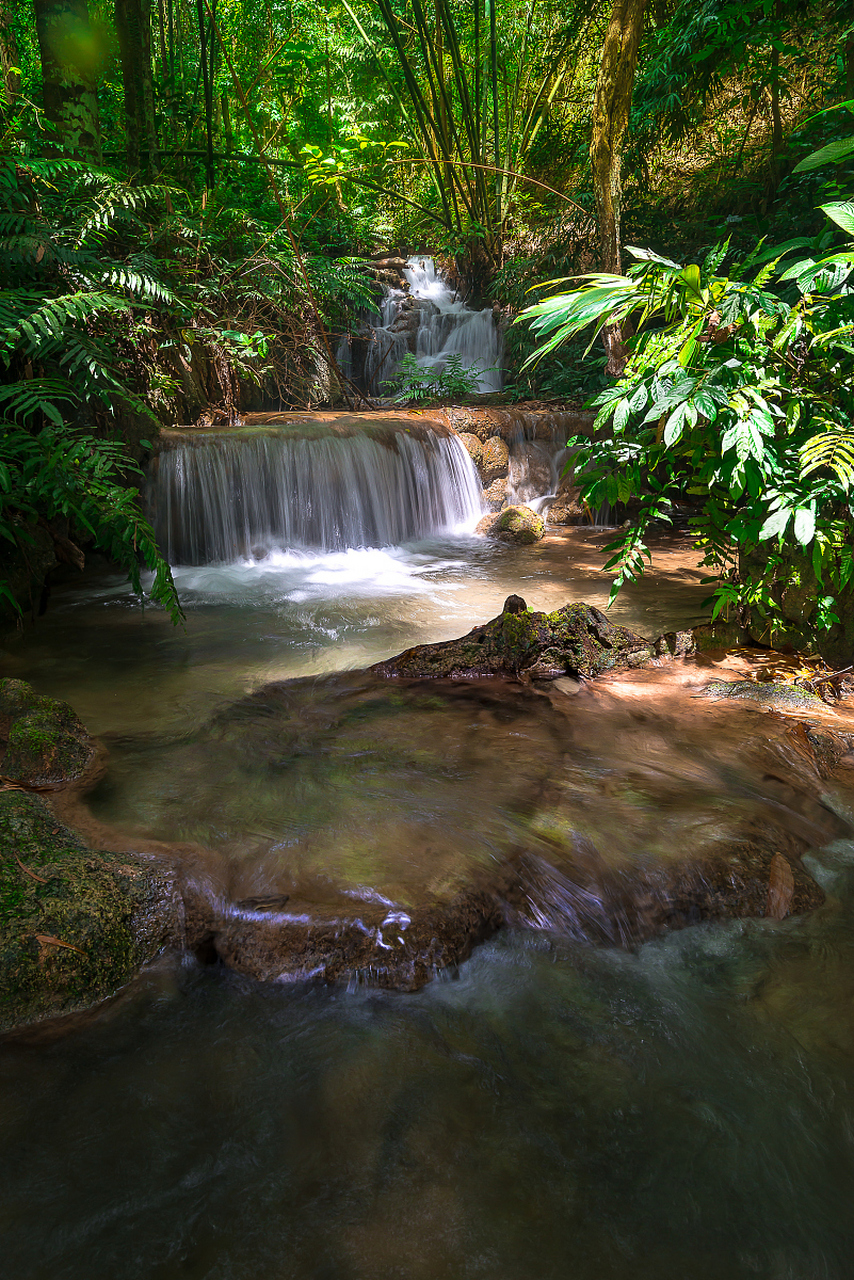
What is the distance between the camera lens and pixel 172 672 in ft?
13.4

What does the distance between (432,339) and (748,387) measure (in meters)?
11.0

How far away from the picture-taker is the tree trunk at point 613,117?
5.80 m

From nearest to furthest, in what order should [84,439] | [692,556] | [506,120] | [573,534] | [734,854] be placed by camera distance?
[734,854], [84,439], [692,556], [573,534], [506,120]

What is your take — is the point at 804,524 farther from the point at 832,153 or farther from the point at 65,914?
the point at 65,914

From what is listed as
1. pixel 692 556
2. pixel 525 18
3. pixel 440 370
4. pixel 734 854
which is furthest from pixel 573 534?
pixel 525 18

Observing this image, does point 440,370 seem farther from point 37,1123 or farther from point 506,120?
point 37,1123

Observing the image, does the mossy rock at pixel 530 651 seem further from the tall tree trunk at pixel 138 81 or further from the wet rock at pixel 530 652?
the tall tree trunk at pixel 138 81

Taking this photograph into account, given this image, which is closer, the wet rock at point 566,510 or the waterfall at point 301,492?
the waterfall at point 301,492

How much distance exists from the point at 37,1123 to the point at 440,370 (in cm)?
1189

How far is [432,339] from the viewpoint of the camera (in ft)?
41.7

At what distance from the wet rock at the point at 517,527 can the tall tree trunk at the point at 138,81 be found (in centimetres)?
517

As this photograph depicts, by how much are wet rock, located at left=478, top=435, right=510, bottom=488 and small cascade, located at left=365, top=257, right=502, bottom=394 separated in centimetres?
337

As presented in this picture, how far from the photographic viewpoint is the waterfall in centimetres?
684

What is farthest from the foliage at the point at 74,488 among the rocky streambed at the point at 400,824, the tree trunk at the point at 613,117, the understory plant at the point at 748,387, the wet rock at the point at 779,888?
the tree trunk at the point at 613,117
